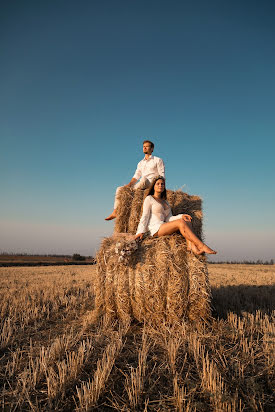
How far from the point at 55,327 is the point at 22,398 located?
7.00 ft

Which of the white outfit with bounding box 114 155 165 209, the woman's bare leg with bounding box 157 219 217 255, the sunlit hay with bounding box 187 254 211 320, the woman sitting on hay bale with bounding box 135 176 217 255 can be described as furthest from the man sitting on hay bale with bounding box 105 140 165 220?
the sunlit hay with bounding box 187 254 211 320

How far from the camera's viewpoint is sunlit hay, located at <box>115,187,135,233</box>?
217 inches

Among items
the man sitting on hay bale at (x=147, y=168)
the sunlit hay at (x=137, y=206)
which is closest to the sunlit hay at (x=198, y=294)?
the sunlit hay at (x=137, y=206)

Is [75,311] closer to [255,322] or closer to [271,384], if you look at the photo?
[255,322]

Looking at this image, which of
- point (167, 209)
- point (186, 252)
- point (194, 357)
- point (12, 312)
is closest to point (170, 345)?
point (194, 357)

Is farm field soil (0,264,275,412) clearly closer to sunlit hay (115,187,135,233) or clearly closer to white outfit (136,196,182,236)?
white outfit (136,196,182,236)

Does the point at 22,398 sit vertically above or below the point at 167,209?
Result: below

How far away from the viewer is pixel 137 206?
543 cm

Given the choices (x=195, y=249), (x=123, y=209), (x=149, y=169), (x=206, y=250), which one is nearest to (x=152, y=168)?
(x=149, y=169)

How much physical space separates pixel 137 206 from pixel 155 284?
6.18 feet

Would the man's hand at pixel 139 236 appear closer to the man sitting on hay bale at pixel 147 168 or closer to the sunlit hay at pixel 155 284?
the sunlit hay at pixel 155 284

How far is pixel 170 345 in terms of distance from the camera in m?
3.12

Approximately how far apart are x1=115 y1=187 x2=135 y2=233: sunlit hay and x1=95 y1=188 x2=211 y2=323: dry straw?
85 cm

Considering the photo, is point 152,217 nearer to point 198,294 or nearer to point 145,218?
point 145,218
